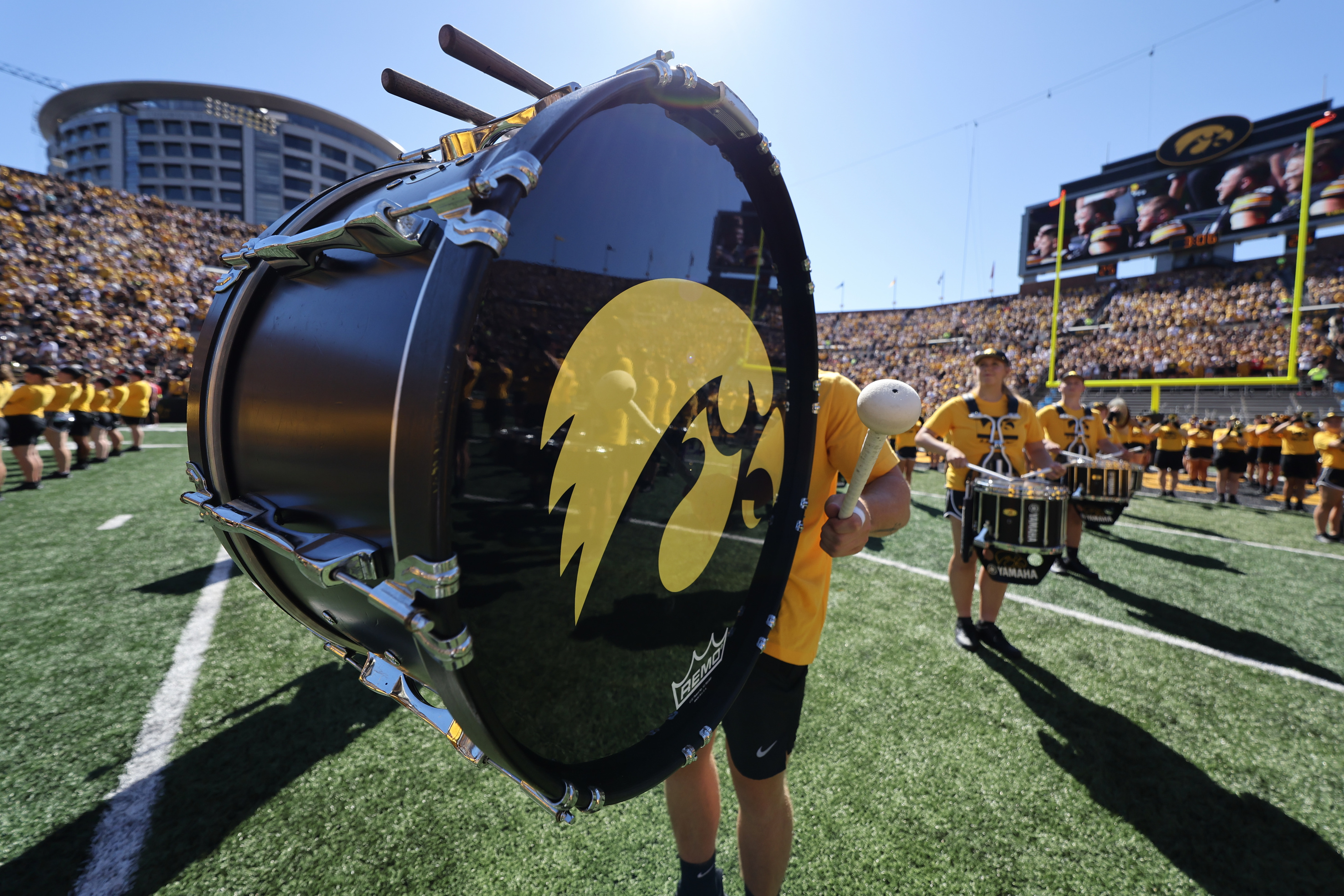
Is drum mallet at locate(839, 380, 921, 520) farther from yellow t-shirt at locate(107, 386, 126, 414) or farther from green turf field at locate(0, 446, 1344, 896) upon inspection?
yellow t-shirt at locate(107, 386, 126, 414)

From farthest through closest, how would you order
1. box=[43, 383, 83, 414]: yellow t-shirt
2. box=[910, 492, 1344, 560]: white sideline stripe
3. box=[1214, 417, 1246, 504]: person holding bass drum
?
box=[1214, 417, 1246, 504]: person holding bass drum → box=[43, 383, 83, 414]: yellow t-shirt → box=[910, 492, 1344, 560]: white sideline stripe

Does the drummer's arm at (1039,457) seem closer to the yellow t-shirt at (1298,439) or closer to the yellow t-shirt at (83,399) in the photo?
the yellow t-shirt at (1298,439)

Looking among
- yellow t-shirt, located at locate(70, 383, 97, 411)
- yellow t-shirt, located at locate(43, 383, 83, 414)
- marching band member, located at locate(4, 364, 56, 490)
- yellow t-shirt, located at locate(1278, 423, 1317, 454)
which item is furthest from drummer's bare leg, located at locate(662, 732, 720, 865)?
yellow t-shirt, located at locate(1278, 423, 1317, 454)

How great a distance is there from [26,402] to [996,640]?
11718mm

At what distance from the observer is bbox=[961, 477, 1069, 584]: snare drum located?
252 centimetres

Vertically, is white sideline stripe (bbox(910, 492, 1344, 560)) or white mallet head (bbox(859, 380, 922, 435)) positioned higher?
white mallet head (bbox(859, 380, 922, 435))

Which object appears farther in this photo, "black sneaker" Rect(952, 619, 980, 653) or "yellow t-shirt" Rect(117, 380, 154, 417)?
"yellow t-shirt" Rect(117, 380, 154, 417)

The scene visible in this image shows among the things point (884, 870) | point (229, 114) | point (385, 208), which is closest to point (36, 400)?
point (385, 208)

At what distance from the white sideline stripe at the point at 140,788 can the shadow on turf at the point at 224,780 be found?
0.03 m

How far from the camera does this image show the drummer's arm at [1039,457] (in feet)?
11.7

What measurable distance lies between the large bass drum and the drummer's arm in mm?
3062

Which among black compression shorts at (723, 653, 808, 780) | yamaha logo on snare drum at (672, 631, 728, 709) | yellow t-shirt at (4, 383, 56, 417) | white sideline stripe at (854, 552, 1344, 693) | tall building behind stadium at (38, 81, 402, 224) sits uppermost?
tall building behind stadium at (38, 81, 402, 224)

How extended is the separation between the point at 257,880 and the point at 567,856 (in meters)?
0.97

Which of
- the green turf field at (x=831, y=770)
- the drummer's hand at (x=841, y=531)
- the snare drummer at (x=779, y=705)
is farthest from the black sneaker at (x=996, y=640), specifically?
the drummer's hand at (x=841, y=531)
